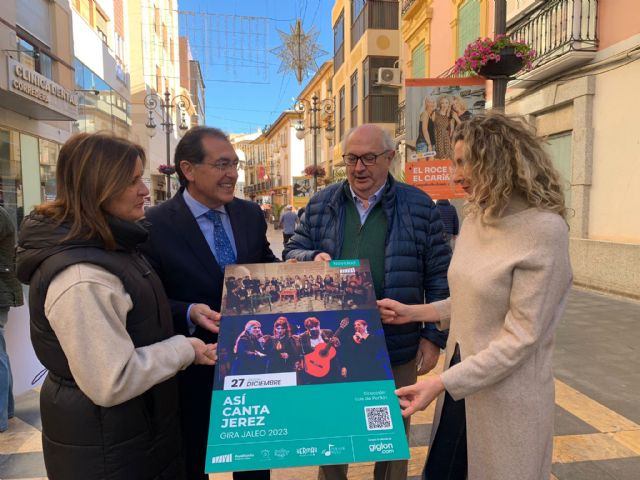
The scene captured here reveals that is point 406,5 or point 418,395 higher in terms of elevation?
point 406,5

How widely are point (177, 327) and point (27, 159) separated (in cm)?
1357

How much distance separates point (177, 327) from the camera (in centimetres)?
210

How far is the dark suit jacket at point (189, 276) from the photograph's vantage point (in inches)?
83.7

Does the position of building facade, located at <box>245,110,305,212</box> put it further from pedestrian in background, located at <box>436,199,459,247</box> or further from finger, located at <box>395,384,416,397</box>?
finger, located at <box>395,384,416,397</box>

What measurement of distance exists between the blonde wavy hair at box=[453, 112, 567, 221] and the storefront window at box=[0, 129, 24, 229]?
500 inches

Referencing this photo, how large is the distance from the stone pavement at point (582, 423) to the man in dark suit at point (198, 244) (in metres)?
0.96

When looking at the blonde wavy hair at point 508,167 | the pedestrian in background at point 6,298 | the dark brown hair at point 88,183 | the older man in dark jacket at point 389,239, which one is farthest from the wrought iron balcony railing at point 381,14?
the dark brown hair at point 88,183

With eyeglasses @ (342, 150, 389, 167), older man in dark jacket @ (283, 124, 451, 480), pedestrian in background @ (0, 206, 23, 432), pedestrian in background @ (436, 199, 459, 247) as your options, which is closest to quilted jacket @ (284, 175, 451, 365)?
older man in dark jacket @ (283, 124, 451, 480)

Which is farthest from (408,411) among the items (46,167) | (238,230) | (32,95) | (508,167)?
(46,167)

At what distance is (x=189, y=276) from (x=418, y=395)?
120 cm

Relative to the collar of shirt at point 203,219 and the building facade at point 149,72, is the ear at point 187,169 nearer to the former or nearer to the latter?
the collar of shirt at point 203,219

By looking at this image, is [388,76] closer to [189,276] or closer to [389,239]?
[389,239]

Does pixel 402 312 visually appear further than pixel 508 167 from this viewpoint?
Yes

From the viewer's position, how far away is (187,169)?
224cm
